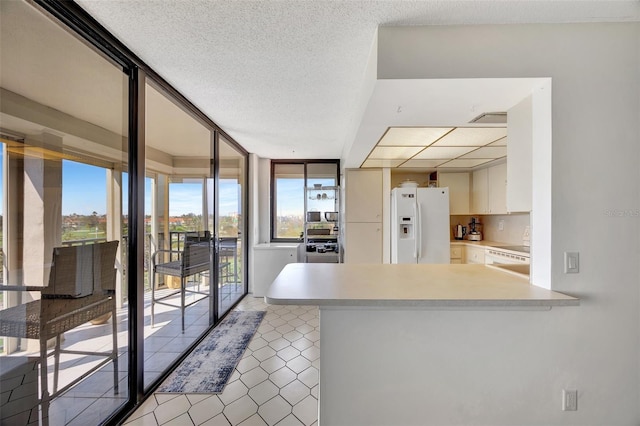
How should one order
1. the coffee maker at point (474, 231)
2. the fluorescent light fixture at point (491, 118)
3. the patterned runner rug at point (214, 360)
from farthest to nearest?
1. the coffee maker at point (474, 231)
2. the patterned runner rug at point (214, 360)
3. the fluorescent light fixture at point (491, 118)

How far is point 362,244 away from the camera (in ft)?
13.3

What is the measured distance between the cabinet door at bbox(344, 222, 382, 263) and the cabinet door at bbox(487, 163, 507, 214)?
1.74m

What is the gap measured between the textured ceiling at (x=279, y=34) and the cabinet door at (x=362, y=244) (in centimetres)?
211

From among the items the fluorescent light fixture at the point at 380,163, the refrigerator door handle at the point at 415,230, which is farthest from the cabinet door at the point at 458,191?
the fluorescent light fixture at the point at 380,163

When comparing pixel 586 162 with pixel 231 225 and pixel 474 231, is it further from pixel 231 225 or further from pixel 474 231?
pixel 231 225

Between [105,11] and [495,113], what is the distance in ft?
7.95

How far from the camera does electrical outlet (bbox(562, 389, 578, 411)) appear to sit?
55.0 inches

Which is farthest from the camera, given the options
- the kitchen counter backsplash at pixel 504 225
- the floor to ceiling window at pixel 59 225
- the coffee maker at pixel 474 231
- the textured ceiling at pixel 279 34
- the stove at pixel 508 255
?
the coffee maker at pixel 474 231

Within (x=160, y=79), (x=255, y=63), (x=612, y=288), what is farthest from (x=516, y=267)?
(x=160, y=79)

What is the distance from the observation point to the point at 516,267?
77.8 inches

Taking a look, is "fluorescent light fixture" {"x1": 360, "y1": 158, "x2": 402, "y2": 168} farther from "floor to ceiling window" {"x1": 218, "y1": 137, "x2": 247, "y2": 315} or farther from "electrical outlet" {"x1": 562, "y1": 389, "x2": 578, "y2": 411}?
"electrical outlet" {"x1": 562, "y1": 389, "x2": 578, "y2": 411}

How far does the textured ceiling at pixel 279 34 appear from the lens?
1.28 m

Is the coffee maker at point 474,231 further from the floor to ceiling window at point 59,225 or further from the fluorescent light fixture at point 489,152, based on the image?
the floor to ceiling window at point 59,225

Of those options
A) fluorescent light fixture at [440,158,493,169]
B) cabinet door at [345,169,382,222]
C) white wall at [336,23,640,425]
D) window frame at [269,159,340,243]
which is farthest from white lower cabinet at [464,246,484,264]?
white wall at [336,23,640,425]
